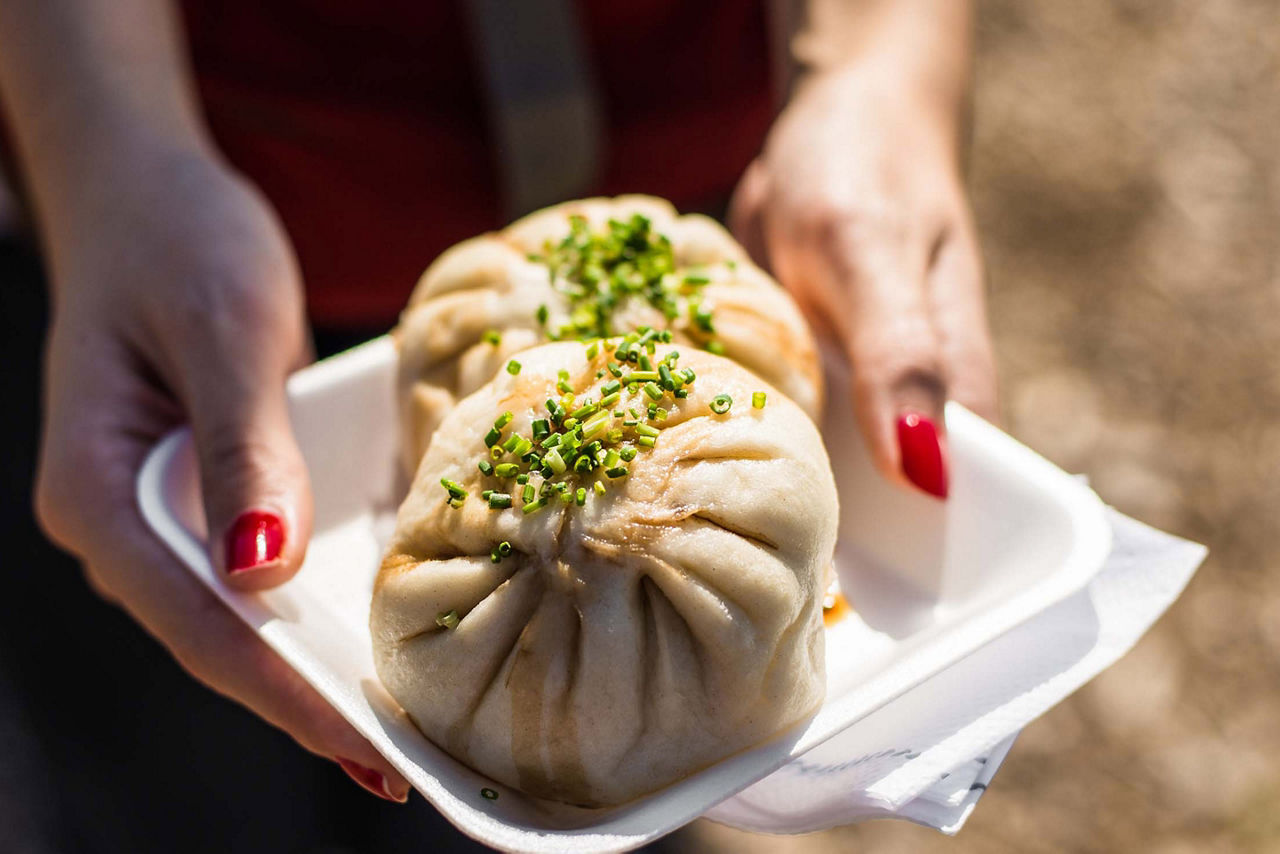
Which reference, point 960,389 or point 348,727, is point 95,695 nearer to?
point 348,727

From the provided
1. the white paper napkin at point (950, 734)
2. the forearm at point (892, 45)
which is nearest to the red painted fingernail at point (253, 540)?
the white paper napkin at point (950, 734)

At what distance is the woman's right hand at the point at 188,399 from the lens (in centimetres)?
180

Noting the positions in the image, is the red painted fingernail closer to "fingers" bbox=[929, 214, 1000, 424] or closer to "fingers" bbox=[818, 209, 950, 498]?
"fingers" bbox=[818, 209, 950, 498]

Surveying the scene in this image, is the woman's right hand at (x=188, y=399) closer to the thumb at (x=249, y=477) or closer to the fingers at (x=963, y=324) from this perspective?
the thumb at (x=249, y=477)

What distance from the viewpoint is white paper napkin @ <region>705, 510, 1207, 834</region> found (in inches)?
63.8

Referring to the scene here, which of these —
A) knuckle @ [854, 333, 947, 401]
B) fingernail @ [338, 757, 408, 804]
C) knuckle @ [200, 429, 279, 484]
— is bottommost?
fingernail @ [338, 757, 408, 804]

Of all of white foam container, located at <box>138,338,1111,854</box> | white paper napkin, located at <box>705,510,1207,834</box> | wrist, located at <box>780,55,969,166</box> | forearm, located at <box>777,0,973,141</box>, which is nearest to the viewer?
white foam container, located at <box>138,338,1111,854</box>

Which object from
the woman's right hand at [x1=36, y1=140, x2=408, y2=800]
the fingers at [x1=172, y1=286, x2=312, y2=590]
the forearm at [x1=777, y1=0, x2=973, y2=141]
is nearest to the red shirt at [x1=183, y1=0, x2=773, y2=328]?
the forearm at [x1=777, y1=0, x2=973, y2=141]

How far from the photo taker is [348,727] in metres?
1.67

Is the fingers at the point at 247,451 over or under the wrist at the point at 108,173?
under

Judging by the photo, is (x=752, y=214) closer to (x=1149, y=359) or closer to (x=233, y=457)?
(x=233, y=457)

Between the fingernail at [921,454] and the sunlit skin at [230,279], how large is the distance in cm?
2

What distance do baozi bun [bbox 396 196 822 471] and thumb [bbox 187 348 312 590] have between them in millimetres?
300

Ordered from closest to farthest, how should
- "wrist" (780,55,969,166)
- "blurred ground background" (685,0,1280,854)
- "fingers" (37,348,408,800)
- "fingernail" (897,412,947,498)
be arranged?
"fingers" (37,348,408,800)
"fingernail" (897,412,947,498)
"wrist" (780,55,969,166)
"blurred ground background" (685,0,1280,854)
